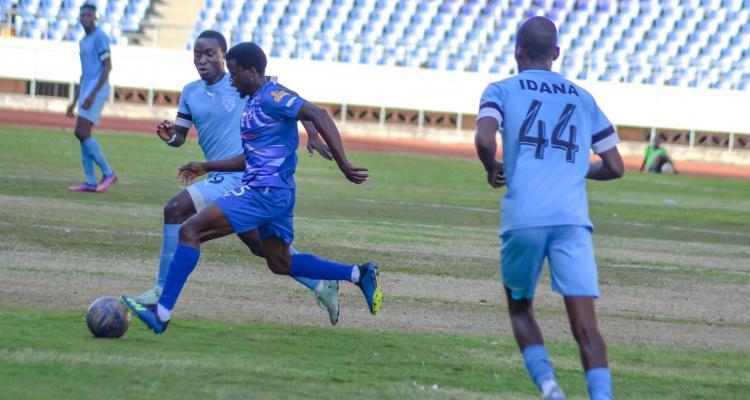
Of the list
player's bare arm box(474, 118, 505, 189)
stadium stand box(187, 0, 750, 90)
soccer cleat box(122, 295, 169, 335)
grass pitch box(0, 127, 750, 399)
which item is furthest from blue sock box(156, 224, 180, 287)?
stadium stand box(187, 0, 750, 90)

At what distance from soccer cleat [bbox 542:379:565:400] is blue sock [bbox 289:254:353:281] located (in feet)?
10.1

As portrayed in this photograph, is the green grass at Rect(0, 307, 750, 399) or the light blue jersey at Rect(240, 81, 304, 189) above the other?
the light blue jersey at Rect(240, 81, 304, 189)

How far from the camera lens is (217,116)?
9.91 meters

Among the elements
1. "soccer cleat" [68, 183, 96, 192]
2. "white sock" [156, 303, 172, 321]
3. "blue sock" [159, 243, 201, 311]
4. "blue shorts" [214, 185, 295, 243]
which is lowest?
→ "soccer cleat" [68, 183, 96, 192]

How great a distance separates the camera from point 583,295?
233 inches

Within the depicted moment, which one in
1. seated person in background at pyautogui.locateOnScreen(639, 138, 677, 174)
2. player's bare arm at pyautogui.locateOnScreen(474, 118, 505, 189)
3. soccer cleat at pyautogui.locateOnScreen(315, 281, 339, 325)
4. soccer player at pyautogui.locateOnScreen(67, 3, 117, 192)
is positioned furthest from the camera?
seated person in background at pyautogui.locateOnScreen(639, 138, 677, 174)

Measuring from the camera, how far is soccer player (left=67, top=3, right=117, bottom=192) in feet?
58.2

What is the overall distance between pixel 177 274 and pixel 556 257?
2.85m

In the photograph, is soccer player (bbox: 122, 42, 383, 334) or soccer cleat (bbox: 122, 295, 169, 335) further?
soccer player (bbox: 122, 42, 383, 334)

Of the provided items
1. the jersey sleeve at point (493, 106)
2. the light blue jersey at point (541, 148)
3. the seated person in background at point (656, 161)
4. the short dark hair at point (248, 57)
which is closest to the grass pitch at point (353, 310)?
the light blue jersey at point (541, 148)

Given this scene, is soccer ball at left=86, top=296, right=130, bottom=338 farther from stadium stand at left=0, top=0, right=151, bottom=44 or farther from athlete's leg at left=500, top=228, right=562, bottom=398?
stadium stand at left=0, top=0, right=151, bottom=44

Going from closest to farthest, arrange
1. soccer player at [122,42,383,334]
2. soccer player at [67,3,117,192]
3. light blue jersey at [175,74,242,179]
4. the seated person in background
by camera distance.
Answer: soccer player at [122,42,383,334] < light blue jersey at [175,74,242,179] < soccer player at [67,3,117,192] < the seated person in background

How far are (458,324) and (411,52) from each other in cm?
3326

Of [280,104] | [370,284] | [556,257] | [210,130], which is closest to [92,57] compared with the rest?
[210,130]
